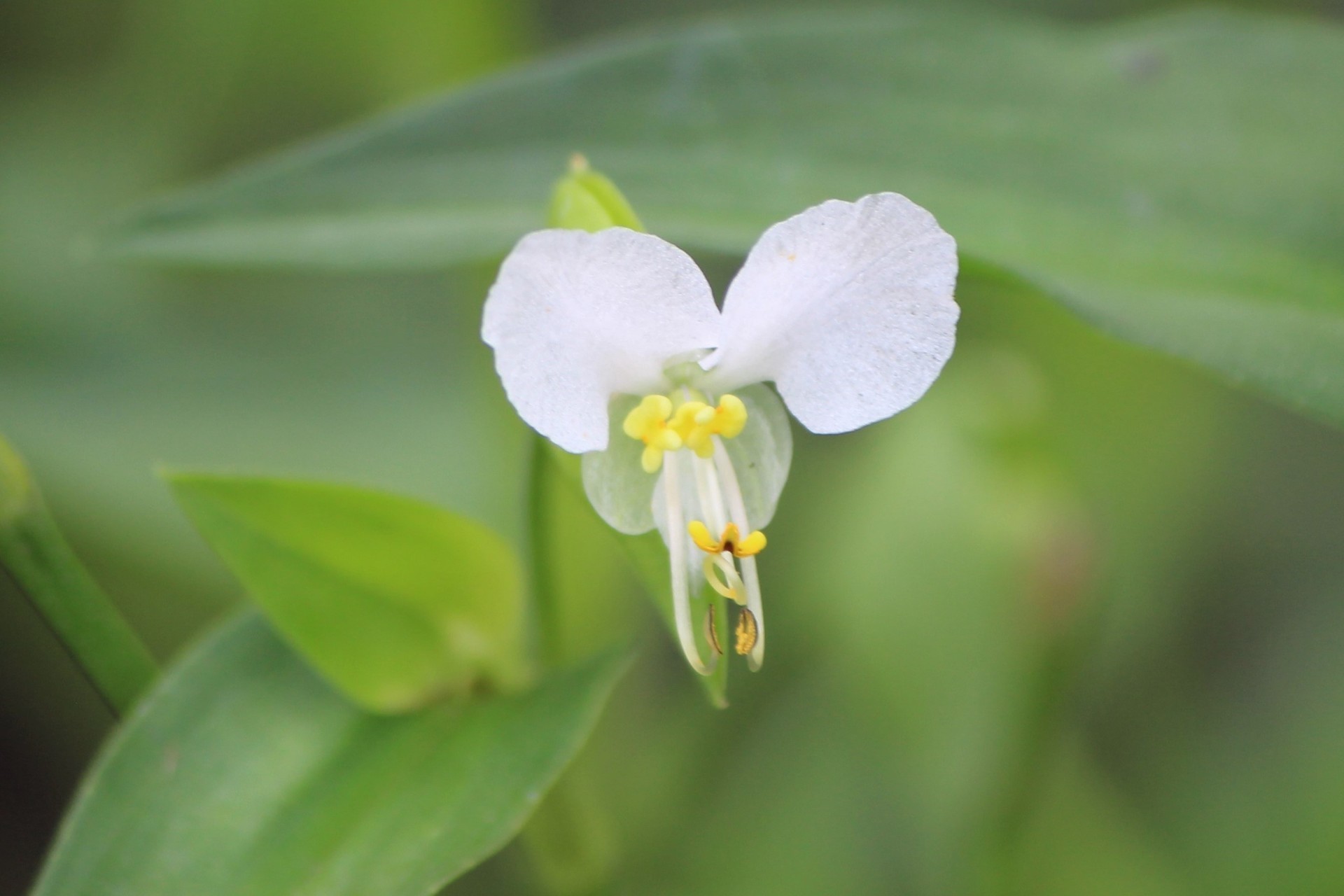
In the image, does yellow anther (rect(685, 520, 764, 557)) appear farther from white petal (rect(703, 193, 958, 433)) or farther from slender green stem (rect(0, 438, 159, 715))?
slender green stem (rect(0, 438, 159, 715))

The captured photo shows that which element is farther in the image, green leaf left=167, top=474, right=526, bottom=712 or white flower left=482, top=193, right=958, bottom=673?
green leaf left=167, top=474, right=526, bottom=712

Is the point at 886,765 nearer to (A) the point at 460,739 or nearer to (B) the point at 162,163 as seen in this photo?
(A) the point at 460,739

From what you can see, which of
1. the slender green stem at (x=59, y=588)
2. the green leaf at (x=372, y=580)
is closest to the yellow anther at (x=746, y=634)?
the green leaf at (x=372, y=580)

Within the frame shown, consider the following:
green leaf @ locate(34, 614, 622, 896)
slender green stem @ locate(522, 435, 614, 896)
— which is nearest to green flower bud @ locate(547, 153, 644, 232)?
slender green stem @ locate(522, 435, 614, 896)

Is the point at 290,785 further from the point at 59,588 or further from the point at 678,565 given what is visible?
the point at 678,565

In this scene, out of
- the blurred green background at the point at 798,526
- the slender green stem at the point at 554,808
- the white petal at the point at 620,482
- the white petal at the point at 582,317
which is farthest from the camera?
the blurred green background at the point at 798,526

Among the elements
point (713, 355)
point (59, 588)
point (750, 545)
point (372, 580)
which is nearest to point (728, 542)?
point (750, 545)

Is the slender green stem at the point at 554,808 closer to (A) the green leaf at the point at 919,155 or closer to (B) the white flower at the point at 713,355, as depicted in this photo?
(B) the white flower at the point at 713,355
